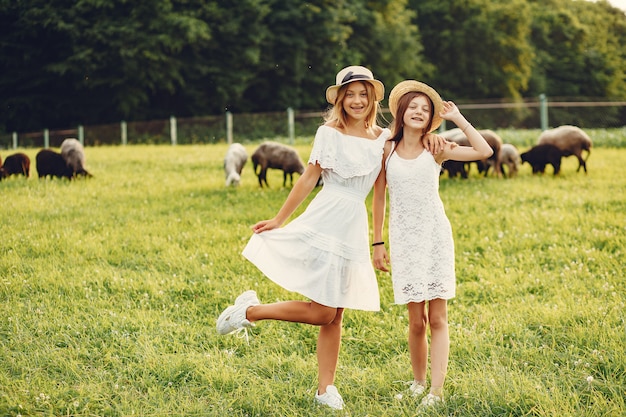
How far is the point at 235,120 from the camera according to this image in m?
29.4

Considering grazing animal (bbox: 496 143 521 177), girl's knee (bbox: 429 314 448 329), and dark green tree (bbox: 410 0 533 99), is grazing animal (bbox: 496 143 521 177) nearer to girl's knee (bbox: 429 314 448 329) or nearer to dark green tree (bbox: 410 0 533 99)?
girl's knee (bbox: 429 314 448 329)

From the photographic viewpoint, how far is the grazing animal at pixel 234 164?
13.3 m

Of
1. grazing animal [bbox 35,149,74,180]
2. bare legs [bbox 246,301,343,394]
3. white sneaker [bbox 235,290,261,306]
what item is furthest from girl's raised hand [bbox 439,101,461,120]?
grazing animal [bbox 35,149,74,180]

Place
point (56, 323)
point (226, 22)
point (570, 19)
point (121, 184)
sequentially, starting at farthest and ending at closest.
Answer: point (570, 19), point (226, 22), point (121, 184), point (56, 323)

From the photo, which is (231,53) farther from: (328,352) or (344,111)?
(328,352)

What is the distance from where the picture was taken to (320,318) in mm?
4137

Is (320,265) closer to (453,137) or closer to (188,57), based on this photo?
(453,137)

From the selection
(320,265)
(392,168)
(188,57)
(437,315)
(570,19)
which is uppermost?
(570,19)

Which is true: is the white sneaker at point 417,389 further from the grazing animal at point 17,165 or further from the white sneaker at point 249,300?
the grazing animal at point 17,165

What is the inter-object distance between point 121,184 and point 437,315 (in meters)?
10.6

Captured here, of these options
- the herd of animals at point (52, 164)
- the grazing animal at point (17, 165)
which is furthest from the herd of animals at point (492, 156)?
the grazing animal at point (17, 165)

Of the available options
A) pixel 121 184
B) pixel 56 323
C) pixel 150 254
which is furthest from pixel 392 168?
pixel 121 184

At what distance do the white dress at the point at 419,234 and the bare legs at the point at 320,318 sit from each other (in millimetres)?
471

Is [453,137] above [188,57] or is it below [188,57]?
below
